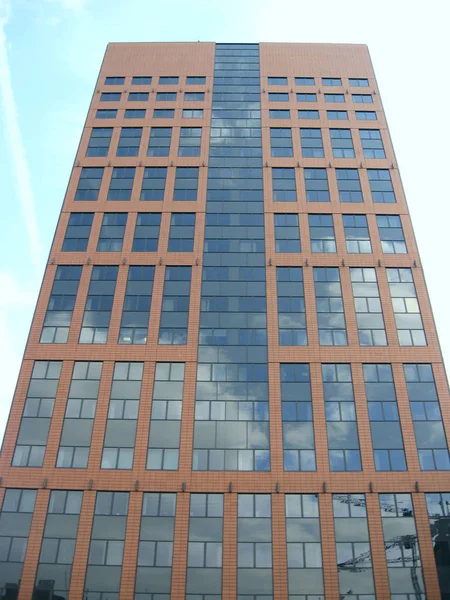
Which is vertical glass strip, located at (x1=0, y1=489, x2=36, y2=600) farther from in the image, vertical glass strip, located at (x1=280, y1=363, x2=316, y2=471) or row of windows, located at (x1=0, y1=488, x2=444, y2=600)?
vertical glass strip, located at (x1=280, y1=363, x2=316, y2=471)

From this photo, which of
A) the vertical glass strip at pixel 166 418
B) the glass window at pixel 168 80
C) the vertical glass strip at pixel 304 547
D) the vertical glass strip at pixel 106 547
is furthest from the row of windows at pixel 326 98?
the vertical glass strip at pixel 106 547

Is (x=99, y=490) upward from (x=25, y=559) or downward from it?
upward

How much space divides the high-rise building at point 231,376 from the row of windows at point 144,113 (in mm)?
231

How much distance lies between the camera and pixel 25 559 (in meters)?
34.3

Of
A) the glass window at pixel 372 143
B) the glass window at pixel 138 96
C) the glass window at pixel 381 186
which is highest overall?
the glass window at pixel 138 96

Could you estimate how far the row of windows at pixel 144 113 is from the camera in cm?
5894

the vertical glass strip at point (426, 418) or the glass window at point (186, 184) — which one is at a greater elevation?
the glass window at point (186, 184)

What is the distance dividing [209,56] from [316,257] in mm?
32736

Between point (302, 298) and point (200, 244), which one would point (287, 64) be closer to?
point (200, 244)

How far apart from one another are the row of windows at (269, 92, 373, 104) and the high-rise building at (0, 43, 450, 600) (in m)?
0.23

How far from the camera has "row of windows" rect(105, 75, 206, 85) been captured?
62.2m

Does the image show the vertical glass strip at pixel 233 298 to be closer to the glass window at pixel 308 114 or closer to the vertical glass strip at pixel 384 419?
the glass window at pixel 308 114

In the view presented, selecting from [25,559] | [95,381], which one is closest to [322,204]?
[95,381]

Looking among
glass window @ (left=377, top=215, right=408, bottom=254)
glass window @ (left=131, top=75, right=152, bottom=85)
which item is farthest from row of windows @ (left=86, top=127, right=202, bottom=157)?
glass window @ (left=377, top=215, right=408, bottom=254)
